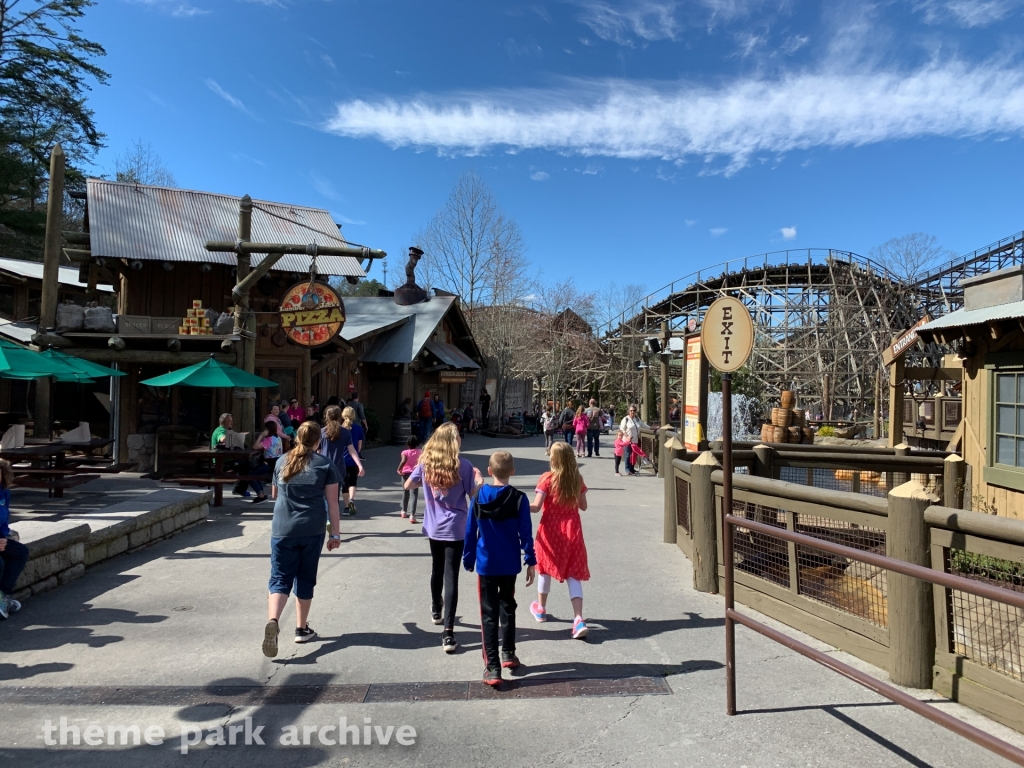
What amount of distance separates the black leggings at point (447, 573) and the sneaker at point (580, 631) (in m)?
0.94

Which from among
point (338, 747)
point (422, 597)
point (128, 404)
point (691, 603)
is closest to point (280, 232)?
point (128, 404)

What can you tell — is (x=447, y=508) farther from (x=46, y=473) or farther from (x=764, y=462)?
(x=46, y=473)

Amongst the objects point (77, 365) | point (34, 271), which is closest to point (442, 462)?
point (77, 365)

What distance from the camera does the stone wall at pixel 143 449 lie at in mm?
14617

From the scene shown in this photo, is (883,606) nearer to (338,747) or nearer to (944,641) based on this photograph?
(944,641)

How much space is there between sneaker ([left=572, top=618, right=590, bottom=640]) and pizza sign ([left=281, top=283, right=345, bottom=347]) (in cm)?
818

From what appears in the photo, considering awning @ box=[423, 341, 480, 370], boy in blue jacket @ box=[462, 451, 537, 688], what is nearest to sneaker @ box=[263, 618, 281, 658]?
boy in blue jacket @ box=[462, 451, 537, 688]

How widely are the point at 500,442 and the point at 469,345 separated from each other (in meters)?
6.09

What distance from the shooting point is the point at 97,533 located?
7.29m

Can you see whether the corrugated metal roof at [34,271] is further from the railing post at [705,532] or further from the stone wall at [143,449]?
the railing post at [705,532]

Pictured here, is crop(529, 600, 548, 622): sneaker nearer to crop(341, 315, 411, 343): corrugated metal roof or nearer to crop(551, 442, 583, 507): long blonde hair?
crop(551, 442, 583, 507): long blonde hair

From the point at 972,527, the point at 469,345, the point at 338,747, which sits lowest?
the point at 338,747

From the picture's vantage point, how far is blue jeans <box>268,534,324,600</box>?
5.03 metres

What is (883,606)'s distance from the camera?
496cm
